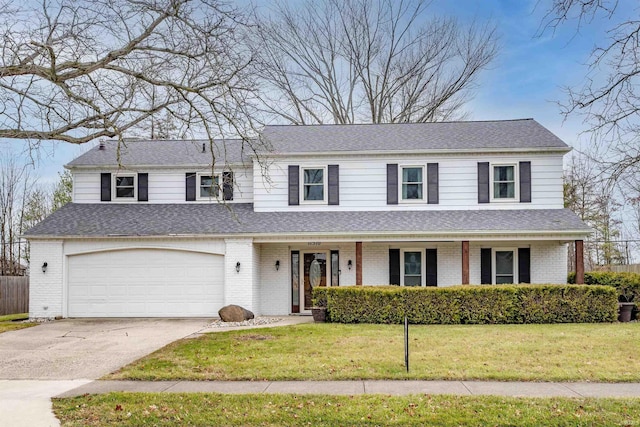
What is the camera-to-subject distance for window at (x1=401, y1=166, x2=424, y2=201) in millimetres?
19906

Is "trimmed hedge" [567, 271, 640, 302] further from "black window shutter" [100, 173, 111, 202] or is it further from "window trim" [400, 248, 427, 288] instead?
"black window shutter" [100, 173, 111, 202]

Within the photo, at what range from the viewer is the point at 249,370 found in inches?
394

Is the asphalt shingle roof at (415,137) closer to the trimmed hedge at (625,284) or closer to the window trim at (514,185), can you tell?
the window trim at (514,185)

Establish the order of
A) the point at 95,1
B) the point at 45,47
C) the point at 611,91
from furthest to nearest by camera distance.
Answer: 1. the point at 95,1
2. the point at 45,47
3. the point at 611,91

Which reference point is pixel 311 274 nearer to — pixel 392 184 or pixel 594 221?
pixel 392 184

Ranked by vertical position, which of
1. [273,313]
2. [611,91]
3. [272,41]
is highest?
[272,41]

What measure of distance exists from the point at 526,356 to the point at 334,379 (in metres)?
4.06

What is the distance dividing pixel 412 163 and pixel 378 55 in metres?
13.3

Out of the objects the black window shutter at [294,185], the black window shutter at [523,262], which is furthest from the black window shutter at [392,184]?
the black window shutter at [523,262]

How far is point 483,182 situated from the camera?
64.5 ft

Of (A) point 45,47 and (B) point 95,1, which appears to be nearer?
(A) point 45,47

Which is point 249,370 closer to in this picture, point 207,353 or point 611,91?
point 207,353

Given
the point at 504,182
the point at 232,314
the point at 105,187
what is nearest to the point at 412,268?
the point at 504,182

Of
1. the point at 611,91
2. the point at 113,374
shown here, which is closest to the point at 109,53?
the point at 113,374
